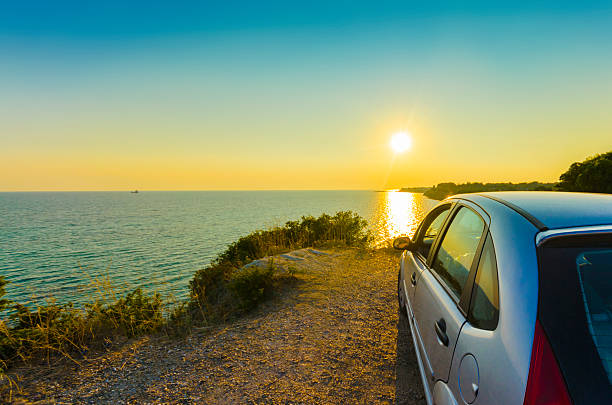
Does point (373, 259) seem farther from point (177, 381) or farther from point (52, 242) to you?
point (52, 242)

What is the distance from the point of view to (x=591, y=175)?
25.7m

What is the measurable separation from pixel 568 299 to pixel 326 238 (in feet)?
41.3

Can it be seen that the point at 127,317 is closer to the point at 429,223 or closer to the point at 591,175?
the point at 429,223

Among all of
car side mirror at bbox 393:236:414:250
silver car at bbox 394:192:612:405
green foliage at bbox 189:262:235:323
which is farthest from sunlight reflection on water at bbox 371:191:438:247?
silver car at bbox 394:192:612:405

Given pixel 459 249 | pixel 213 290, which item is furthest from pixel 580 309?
pixel 213 290

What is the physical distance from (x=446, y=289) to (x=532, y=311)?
1056mm

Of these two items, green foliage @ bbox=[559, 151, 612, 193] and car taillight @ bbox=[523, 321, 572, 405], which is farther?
green foliage @ bbox=[559, 151, 612, 193]

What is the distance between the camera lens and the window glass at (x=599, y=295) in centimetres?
114

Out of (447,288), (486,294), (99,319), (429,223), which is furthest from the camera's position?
(99,319)

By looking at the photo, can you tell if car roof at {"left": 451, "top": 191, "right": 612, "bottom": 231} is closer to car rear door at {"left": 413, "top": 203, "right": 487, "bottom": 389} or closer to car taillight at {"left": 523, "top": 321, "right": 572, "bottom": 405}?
car rear door at {"left": 413, "top": 203, "right": 487, "bottom": 389}

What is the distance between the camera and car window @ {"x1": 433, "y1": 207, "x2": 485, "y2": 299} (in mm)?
2078

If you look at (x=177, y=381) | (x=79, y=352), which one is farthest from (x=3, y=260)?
(x=177, y=381)

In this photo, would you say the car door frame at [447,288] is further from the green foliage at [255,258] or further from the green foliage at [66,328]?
the green foliage at [66,328]

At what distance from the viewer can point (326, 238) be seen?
541 inches
